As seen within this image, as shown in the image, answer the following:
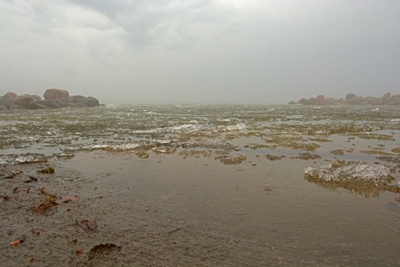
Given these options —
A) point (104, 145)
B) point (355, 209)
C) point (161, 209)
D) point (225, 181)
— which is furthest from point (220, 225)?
point (104, 145)

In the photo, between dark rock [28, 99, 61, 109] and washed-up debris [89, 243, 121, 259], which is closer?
washed-up debris [89, 243, 121, 259]

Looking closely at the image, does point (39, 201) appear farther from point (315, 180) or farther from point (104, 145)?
point (315, 180)

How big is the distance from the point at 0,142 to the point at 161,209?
65.7 feet

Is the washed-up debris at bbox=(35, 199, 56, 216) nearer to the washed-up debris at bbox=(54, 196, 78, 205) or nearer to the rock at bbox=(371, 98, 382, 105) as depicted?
the washed-up debris at bbox=(54, 196, 78, 205)

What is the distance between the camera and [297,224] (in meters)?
6.61

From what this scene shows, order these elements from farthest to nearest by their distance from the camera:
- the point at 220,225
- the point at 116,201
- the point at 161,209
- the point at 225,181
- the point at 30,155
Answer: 1. the point at 30,155
2. the point at 225,181
3. the point at 116,201
4. the point at 161,209
5. the point at 220,225

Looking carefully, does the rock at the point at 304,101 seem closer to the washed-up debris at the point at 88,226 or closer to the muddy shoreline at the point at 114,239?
the muddy shoreline at the point at 114,239

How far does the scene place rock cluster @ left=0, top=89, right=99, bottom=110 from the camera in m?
75.2

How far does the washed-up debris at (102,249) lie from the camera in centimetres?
519

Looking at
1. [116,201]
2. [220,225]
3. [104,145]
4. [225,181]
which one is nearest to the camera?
[220,225]


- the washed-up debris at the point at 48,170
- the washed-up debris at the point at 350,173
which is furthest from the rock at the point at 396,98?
the washed-up debris at the point at 48,170

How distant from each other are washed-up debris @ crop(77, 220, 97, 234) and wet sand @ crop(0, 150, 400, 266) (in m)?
0.13

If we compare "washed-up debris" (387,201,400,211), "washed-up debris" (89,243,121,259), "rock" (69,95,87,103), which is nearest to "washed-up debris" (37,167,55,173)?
"washed-up debris" (89,243,121,259)

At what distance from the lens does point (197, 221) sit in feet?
22.1
